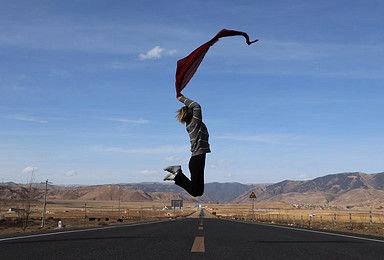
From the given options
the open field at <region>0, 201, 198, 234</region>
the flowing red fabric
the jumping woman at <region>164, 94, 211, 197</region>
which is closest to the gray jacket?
the jumping woman at <region>164, 94, 211, 197</region>

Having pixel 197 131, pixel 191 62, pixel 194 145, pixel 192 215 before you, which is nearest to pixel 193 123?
pixel 197 131

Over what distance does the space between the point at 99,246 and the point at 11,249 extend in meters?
1.32

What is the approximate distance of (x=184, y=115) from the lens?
6730mm

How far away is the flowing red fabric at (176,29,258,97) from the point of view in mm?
7115

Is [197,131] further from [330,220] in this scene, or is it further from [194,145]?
[330,220]

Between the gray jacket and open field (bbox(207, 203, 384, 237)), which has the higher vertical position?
the gray jacket

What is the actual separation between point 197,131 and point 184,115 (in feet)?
1.19

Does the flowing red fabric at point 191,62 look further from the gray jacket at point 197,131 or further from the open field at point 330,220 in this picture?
the open field at point 330,220

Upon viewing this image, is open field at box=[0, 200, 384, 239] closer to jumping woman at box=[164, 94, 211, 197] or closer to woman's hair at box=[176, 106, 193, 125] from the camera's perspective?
jumping woman at box=[164, 94, 211, 197]

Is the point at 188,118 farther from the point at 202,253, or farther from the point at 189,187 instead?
the point at 202,253

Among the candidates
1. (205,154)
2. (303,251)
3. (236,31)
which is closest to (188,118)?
(205,154)

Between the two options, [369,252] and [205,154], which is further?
[205,154]

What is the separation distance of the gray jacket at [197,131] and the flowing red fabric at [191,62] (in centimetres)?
46

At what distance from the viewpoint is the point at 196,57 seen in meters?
7.19
